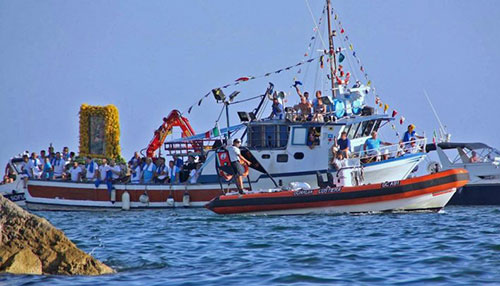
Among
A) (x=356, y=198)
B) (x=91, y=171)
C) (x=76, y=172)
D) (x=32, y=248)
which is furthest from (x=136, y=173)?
(x=32, y=248)

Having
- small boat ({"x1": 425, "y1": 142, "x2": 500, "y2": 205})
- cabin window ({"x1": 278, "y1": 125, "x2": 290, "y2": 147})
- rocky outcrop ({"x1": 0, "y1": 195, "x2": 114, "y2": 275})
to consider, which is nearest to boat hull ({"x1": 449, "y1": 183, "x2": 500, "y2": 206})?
small boat ({"x1": 425, "y1": 142, "x2": 500, "y2": 205})

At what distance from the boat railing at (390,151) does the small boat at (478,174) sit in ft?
7.12

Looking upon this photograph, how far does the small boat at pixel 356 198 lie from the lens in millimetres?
23969

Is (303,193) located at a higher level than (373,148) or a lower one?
lower

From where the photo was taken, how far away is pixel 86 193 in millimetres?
31688

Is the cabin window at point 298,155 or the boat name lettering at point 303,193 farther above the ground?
the cabin window at point 298,155

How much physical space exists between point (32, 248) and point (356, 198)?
1237cm

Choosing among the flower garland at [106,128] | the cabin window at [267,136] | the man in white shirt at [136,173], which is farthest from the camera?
the flower garland at [106,128]

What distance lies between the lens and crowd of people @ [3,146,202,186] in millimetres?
31219

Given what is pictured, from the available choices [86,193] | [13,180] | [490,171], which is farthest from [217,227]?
[13,180]

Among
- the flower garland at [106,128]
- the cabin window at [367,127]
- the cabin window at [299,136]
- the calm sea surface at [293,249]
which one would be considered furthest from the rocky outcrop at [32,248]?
the flower garland at [106,128]

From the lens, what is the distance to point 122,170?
3222 cm

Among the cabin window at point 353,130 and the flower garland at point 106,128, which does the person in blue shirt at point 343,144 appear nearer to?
the cabin window at point 353,130

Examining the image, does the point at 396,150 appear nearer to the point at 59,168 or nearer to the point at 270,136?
the point at 270,136
